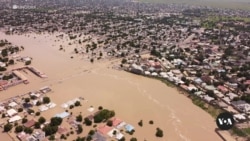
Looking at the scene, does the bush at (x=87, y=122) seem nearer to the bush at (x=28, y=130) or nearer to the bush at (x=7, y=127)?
the bush at (x=28, y=130)

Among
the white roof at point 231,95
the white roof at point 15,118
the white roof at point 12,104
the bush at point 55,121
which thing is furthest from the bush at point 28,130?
the white roof at point 231,95

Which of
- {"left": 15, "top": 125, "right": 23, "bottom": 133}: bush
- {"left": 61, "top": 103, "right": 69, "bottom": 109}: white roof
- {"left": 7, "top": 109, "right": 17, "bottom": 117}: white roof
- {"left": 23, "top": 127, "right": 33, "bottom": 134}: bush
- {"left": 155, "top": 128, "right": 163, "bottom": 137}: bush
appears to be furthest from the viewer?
{"left": 61, "top": 103, "right": 69, "bottom": 109}: white roof

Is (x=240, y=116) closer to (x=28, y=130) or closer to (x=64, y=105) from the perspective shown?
(x=64, y=105)

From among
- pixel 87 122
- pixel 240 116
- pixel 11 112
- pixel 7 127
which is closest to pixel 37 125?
pixel 7 127

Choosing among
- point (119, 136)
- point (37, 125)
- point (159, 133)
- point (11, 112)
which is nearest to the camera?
point (119, 136)

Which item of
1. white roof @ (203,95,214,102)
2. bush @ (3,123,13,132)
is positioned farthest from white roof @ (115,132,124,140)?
white roof @ (203,95,214,102)

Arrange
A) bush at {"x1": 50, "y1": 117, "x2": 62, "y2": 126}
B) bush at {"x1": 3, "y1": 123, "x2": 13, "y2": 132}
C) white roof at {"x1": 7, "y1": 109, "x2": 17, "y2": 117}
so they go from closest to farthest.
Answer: bush at {"x1": 3, "y1": 123, "x2": 13, "y2": 132}
bush at {"x1": 50, "y1": 117, "x2": 62, "y2": 126}
white roof at {"x1": 7, "y1": 109, "x2": 17, "y2": 117}

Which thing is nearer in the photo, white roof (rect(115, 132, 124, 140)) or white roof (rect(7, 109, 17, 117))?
white roof (rect(115, 132, 124, 140))

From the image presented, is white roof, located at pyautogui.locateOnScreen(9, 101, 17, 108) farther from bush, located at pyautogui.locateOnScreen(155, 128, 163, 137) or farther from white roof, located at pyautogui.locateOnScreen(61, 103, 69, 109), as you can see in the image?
bush, located at pyautogui.locateOnScreen(155, 128, 163, 137)

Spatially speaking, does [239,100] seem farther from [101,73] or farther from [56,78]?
[56,78]

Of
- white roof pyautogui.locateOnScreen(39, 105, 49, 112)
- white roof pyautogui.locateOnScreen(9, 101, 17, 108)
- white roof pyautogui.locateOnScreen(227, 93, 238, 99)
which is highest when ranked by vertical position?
white roof pyautogui.locateOnScreen(227, 93, 238, 99)

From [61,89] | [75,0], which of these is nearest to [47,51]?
[61,89]
